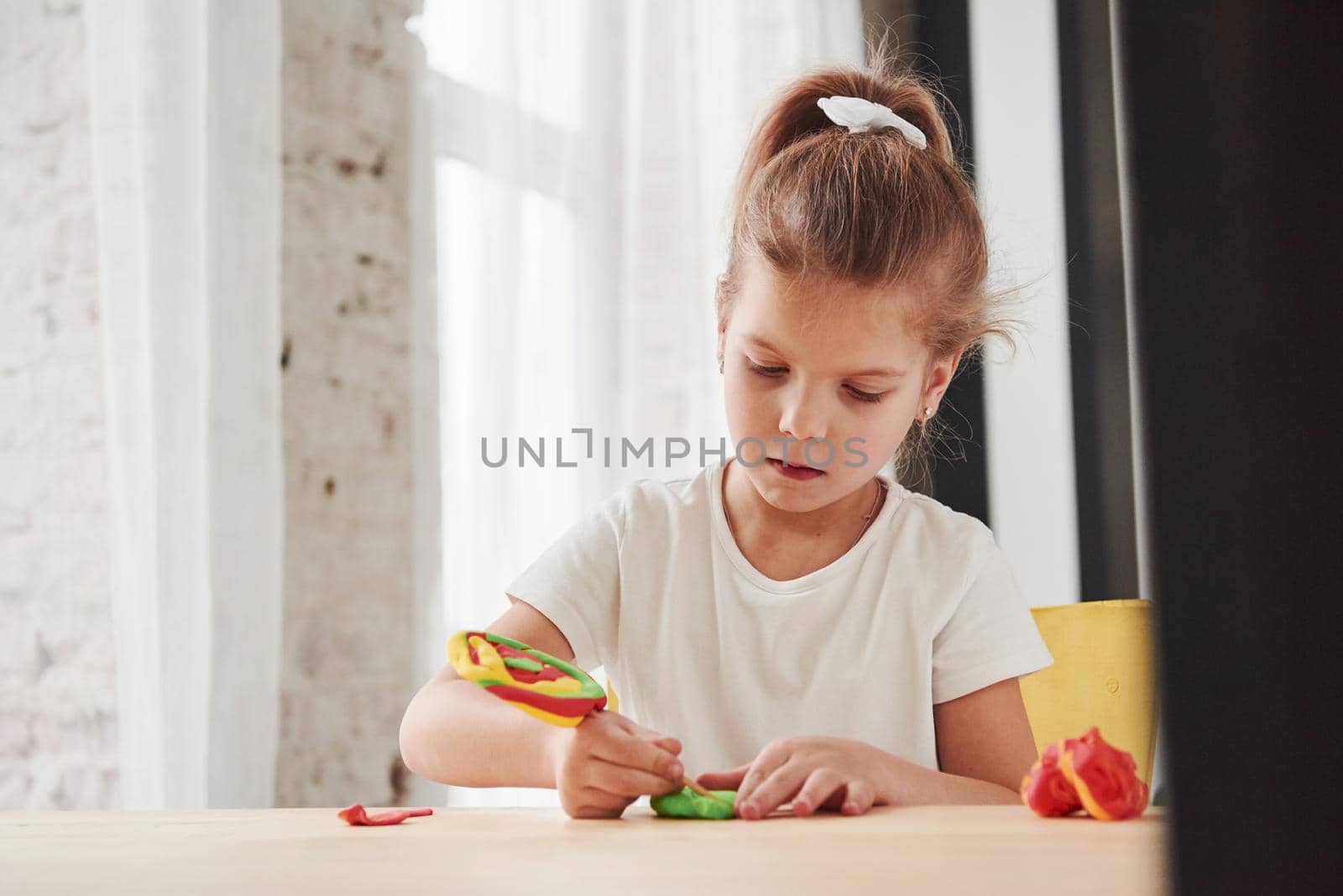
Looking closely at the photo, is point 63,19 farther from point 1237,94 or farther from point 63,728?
point 1237,94

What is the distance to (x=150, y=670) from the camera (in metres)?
1.52

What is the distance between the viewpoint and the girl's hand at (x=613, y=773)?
62cm

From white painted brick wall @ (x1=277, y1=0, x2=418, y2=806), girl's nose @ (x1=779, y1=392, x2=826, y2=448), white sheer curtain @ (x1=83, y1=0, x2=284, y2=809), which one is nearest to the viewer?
girl's nose @ (x1=779, y1=392, x2=826, y2=448)

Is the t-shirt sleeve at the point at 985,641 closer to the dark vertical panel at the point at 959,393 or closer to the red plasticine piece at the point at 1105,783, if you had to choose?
the red plasticine piece at the point at 1105,783

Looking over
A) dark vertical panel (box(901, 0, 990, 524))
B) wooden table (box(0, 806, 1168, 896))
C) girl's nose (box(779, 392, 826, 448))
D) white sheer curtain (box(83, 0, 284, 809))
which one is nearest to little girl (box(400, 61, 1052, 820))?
girl's nose (box(779, 392, 826, 448))

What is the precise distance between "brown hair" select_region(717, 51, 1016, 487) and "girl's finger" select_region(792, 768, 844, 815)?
574mm

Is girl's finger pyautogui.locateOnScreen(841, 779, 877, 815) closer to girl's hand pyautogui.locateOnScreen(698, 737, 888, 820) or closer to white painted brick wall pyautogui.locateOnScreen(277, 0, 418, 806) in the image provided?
girl's hand pyautogui.locateOnScreen(698, 737, 888, 820)

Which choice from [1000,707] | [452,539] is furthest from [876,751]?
[452,539]

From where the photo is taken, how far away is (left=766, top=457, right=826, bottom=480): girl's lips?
3.64ft

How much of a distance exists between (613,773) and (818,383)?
0.50 metres

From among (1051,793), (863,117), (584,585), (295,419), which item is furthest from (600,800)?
(295,419)

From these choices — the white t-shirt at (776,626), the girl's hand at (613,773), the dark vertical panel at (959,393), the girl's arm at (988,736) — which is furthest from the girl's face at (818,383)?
the dark vertical panel at (959,393)

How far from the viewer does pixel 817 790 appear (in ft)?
2.07

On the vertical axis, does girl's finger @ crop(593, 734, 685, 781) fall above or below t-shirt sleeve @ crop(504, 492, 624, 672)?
below
